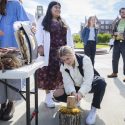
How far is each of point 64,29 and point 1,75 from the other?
9.01 feet

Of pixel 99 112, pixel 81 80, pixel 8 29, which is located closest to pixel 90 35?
pixel 99 112

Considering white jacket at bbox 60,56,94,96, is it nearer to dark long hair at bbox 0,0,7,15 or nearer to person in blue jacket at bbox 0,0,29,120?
person in blue jacket at bbox 0,0,29,120

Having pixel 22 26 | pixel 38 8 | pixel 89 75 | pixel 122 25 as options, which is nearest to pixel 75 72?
pixel 89 75

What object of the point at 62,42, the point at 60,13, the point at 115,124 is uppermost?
the point at 60,13

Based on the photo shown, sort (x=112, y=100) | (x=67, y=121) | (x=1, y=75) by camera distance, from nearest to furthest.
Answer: (x=1, y=75), (x=67, y=121), (x=112, y=100)

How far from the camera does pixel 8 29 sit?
17.5ft

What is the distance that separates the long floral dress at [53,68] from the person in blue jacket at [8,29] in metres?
0.89

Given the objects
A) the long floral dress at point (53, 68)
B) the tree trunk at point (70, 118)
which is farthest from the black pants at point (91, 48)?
the tree trunk at point (70, 118)

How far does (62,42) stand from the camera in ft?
20.5

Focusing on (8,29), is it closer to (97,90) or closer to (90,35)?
(97,90)

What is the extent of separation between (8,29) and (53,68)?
1.26 m

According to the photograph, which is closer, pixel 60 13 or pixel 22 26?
pixel 22 26

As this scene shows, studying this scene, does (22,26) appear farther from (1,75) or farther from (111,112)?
(111,112)

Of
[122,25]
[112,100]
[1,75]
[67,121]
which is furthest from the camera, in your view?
[122,25]
